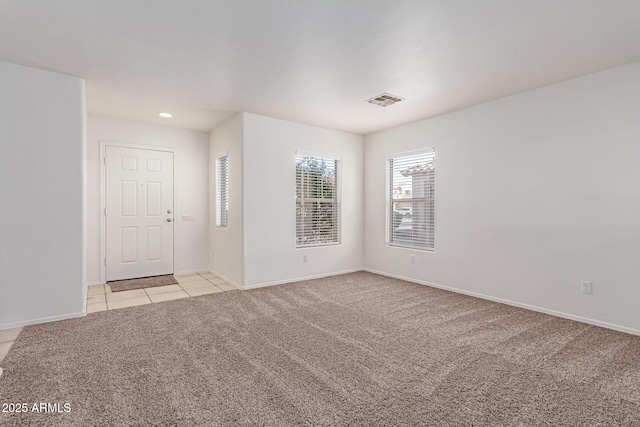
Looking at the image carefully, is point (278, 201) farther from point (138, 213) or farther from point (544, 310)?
point (544, 310)

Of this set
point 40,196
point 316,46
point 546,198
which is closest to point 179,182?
point 40,196

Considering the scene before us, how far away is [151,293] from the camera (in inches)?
173

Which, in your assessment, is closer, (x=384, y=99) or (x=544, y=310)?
(x=544, y=310)

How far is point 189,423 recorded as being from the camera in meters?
1.73

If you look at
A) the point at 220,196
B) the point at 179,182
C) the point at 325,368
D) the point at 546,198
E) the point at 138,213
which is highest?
the point at 179,182

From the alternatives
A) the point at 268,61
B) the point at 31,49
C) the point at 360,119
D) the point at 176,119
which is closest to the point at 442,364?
the point at 268,61

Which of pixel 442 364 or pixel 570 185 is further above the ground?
pixel 570 185

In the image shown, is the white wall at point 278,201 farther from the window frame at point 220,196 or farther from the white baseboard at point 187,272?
the white baseboard at point 187,272

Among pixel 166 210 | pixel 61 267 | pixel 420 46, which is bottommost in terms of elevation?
pixel 61 267

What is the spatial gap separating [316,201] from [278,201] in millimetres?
794

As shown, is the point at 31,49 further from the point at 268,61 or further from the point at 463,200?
the point at 463,200

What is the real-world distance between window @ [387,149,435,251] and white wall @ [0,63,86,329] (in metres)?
4.42

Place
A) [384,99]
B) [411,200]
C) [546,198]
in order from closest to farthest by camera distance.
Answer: [546,198] → [384,99] → [411,200]

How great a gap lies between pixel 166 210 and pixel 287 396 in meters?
4.47
